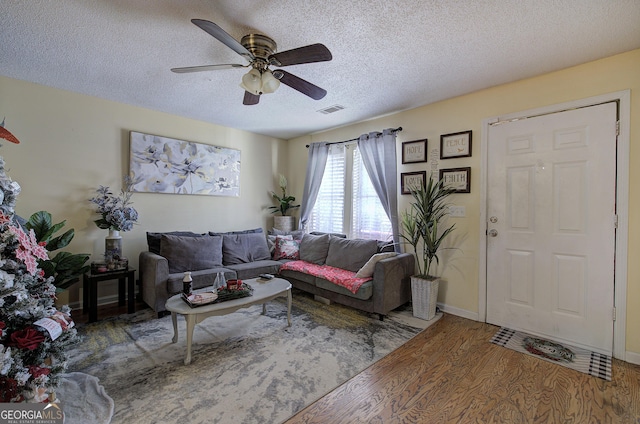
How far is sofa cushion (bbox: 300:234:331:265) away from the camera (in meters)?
3.89

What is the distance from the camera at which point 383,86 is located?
2883 millimetres

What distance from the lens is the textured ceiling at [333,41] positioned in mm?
1787

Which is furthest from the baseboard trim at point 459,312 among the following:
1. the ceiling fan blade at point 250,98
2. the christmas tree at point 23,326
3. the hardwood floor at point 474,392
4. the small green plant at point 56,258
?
the small green plant at point 56,258

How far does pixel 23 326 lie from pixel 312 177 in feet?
12.1

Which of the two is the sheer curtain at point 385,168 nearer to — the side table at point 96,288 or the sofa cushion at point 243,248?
the sofa cushion at point 243,248

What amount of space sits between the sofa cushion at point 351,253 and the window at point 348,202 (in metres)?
0.40

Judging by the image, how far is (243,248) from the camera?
391 centimetres

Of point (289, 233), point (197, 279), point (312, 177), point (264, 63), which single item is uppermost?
point (264, 63)

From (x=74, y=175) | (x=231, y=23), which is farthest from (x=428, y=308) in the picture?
(x=74, y=175)

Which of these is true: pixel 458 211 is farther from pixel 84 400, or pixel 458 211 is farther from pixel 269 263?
pixel 84 400

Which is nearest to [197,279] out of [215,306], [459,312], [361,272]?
[215,306]

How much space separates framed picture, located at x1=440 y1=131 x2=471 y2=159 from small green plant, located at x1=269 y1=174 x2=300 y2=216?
258cm

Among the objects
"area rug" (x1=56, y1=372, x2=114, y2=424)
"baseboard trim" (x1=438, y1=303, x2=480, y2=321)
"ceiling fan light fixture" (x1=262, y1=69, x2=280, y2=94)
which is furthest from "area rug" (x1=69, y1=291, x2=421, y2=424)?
"ceiling fan light fixture" (x1=262, y1=69, x2=280, y2=94)

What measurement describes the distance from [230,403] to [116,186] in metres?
3.04
